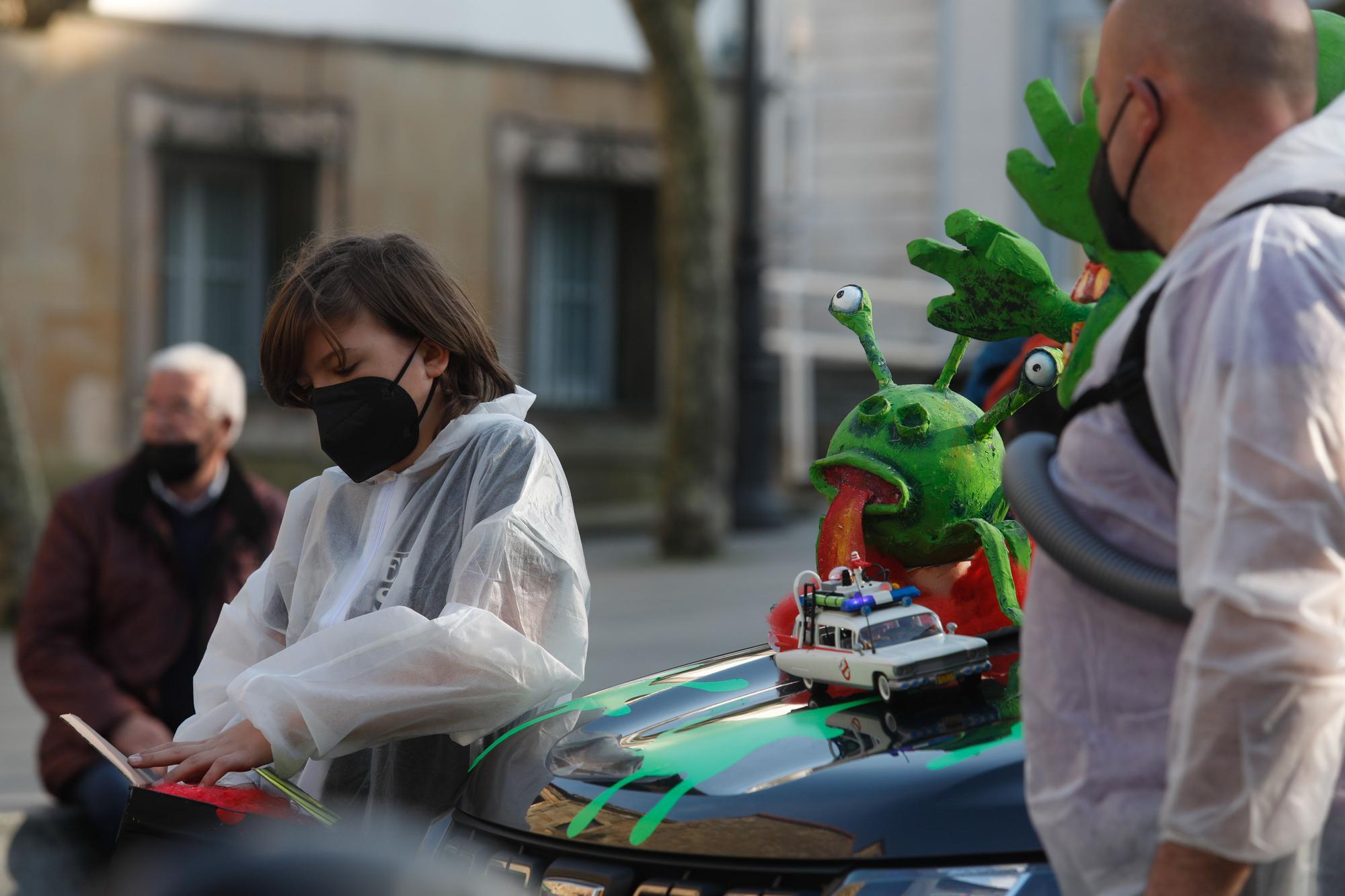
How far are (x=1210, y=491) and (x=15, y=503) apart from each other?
8.71 meters

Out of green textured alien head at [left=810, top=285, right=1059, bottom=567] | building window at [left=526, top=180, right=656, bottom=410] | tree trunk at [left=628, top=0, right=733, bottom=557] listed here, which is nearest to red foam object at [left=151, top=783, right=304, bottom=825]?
green textured alien head at [left=810, top=285, right=1059, bottom=567]

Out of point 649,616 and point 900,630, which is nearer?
point 900,630

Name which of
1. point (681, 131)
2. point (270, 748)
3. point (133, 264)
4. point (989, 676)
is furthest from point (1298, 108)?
point (133, 264)

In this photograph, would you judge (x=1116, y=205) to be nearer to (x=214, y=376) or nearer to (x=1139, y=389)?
(x=1139, y=389)

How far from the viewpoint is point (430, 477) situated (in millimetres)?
2600

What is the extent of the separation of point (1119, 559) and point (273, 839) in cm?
106

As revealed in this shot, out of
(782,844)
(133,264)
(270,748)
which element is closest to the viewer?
(782,844)

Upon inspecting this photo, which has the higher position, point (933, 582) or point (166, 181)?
point (166, 181)

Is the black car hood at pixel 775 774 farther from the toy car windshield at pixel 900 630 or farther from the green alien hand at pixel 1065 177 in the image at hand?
the green alien hand at pixel 1065 177

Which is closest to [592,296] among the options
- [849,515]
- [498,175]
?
[498,175]

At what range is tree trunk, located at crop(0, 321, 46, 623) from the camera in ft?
29.3

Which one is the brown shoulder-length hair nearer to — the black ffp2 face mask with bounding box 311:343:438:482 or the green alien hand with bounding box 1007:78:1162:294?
the black ffp2 face mask with bounding box 311:343:438:482

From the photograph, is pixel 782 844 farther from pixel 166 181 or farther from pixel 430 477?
pixel 166 181

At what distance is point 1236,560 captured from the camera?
136 cm
